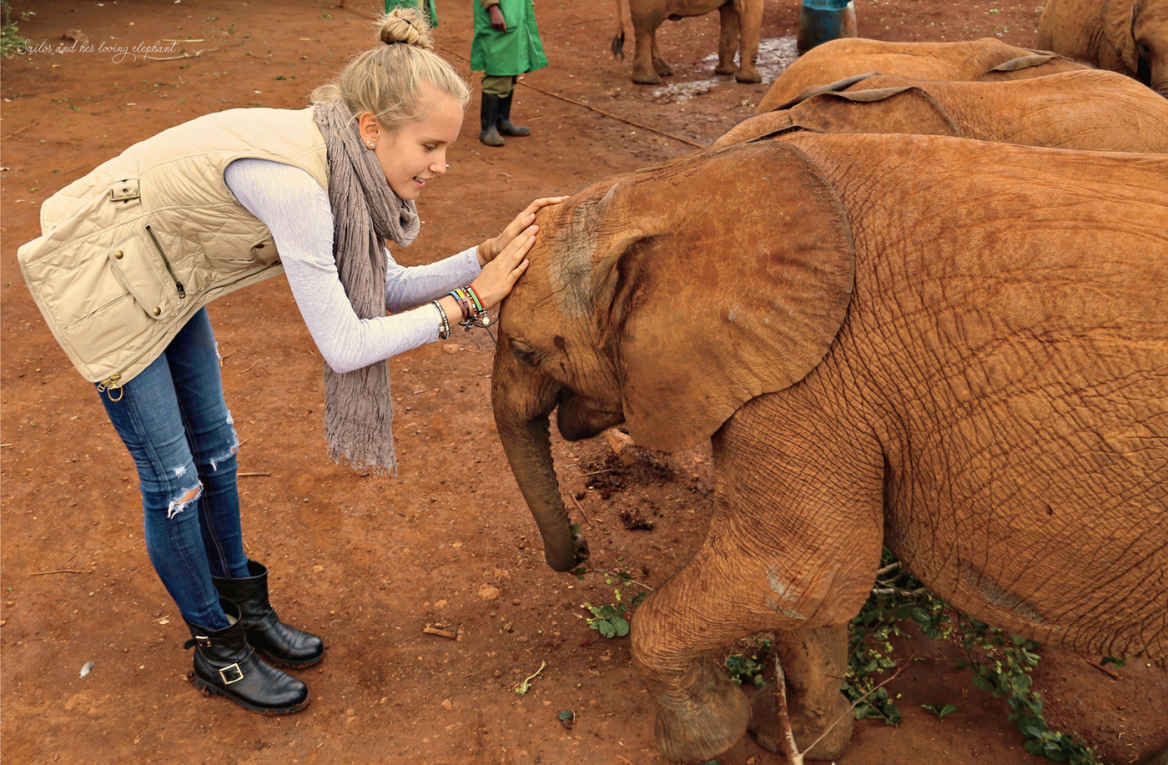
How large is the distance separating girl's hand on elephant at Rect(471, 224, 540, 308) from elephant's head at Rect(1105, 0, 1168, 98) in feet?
20.5

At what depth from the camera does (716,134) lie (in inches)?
434

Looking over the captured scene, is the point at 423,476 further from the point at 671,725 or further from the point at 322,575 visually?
the point at 671,725

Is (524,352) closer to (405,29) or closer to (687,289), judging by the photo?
(687,289)

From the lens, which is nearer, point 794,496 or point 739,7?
point 794,496

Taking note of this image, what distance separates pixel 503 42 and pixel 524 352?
7.92m

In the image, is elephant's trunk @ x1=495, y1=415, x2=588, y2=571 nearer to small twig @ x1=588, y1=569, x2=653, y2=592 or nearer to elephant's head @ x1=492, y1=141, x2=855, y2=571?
elephant's head @ x1=492, y1=141, x2=855, y2=571

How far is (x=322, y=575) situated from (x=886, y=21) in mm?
13130

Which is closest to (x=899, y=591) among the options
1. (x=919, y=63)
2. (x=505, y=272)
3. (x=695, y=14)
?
(x=505, y=272)

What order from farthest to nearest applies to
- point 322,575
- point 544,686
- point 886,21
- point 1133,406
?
point 886,21
point 322,575
point 544,686
point 1133,406

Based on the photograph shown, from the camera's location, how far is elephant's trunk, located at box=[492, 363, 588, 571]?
3576 mm

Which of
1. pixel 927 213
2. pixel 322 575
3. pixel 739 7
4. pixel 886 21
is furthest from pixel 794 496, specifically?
pixel 886 21

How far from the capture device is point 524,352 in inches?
133

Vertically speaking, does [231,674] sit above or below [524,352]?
below

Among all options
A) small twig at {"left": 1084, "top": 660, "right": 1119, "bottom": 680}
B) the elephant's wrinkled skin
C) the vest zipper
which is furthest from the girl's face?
small twig at {"left": 1084, "top": 660, "right": 1119, "bottom": 680}
